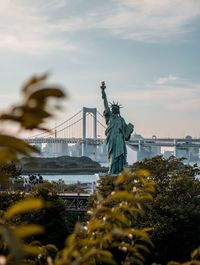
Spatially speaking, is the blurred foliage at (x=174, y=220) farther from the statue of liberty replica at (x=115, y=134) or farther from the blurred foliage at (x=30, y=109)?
the blurred foliage at (x=30, y=109)

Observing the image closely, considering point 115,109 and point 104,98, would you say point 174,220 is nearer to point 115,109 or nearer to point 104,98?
point 115,109

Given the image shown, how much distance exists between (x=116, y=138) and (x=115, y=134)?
0.14m

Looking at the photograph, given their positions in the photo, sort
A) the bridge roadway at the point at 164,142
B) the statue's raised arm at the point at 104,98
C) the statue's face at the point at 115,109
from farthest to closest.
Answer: the bridge roadway at the point at 164,142 < the statue's face at the point at 115,109 < the statue's raised arm at the point at 104,98

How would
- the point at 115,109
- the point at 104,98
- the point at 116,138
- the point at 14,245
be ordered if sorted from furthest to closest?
the point at 116,138 < the point at 115,109 < the point at 104,98 < the point at 14,245

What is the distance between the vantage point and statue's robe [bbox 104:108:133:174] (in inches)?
571

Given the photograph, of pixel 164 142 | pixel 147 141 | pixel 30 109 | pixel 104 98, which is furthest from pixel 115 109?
pixel 164 142

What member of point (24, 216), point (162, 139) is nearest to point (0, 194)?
point (24, 216)

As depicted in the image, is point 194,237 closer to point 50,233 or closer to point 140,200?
point 50,233

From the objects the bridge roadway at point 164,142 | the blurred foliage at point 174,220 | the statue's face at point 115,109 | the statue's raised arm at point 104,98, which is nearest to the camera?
the blurred foliage at point 174,220

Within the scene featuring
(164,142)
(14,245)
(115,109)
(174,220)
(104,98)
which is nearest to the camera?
(14,245)

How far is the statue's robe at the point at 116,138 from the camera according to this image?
47.5ft

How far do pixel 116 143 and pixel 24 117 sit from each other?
13659 millimetres

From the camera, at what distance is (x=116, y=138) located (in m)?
14.6

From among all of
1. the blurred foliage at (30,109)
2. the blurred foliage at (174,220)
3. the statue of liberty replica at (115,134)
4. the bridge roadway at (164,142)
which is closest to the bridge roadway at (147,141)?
the bridge roadway at (164,142)
